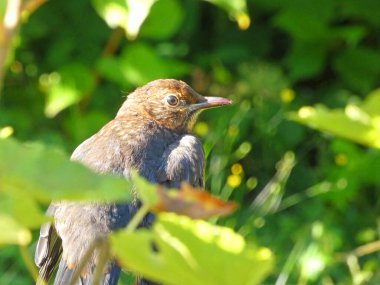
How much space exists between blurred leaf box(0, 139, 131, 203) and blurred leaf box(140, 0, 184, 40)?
482cm

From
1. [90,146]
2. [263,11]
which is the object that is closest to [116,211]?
[90,146]

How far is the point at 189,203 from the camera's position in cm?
78

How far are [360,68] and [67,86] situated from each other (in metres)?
1.98

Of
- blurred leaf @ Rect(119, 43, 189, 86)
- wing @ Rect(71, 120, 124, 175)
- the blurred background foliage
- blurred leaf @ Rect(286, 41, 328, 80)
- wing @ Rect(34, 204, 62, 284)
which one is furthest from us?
blurred leaf @ Rect(286, 41, 328, 80)

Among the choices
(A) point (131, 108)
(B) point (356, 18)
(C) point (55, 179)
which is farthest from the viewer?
(B) point (356, 18)

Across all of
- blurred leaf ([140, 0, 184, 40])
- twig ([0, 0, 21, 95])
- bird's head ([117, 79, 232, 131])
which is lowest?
bird's head ([117, 79, 232, 131])

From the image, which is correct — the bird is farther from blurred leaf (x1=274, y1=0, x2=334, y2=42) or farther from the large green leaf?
blurred leaf (x1=274, y1=0, x2=334, y2=42)

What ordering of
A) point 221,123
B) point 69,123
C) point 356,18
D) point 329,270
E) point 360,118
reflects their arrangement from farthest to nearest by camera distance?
point 356,18 → point 69,123 → point 221,123 → point 329,270 → point 360,118

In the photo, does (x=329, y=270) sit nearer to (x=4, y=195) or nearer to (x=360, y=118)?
(x=360, y=118)

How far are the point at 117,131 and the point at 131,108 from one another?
1.57 feet

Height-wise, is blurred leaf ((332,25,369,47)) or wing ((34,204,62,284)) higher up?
blurred leaf ((332,25,369,47))

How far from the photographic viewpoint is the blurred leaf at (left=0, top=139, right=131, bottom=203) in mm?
730

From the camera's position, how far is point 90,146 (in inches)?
150

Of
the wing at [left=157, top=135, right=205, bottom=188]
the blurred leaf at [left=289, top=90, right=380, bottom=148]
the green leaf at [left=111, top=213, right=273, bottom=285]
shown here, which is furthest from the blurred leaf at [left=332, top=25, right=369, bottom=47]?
the green leaf at [left=111, top=213, right=273, bottom=285]
